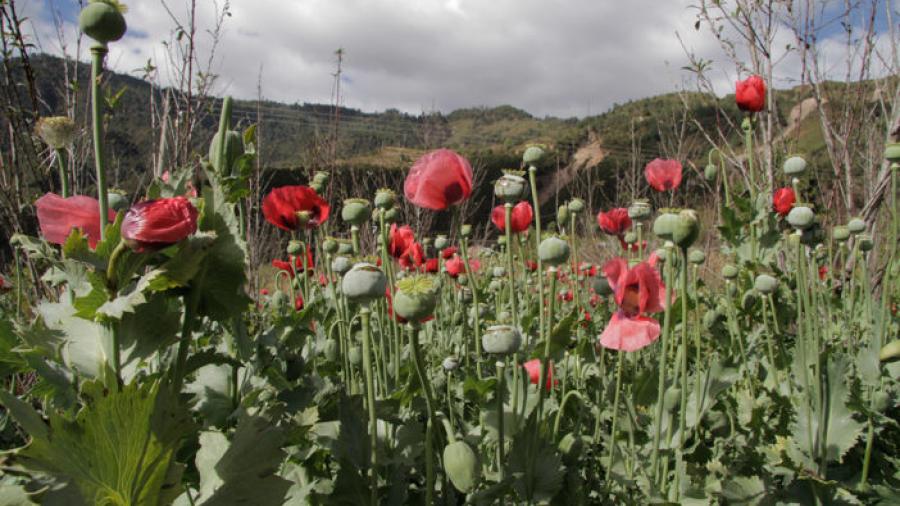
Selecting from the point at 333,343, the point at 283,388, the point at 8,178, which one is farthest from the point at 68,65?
the point at 283,388

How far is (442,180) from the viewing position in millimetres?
1381

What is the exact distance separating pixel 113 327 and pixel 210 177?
0.24 metres

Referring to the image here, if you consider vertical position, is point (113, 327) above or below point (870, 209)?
below

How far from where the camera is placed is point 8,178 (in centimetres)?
252

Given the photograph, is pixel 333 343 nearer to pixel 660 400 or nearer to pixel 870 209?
pixel 660 400

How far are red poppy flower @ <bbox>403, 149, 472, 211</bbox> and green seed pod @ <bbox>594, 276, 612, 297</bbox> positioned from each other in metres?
0.52

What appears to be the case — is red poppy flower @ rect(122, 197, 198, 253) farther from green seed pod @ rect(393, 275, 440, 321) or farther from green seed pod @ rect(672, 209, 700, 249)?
green seed pod @ rect(672, 209, 700, 249)

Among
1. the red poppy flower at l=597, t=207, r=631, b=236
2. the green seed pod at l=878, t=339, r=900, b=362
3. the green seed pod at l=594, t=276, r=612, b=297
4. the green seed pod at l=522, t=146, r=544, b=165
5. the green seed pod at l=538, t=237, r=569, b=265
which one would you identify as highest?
the green seed pod at l=522, t=146, r=544, b=165

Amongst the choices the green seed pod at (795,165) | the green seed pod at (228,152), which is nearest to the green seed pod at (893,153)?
the green seed pod at (795,165)

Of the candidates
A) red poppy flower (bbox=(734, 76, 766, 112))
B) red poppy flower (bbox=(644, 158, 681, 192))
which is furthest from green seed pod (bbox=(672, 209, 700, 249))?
red poppy flower (bbox=(644, 158, 681, 192))

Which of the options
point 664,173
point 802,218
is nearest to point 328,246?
point 802,218

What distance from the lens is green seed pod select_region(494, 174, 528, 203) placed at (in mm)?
1328

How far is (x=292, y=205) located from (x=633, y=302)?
1.05m

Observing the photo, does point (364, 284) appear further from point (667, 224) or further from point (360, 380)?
point (360, 380)
